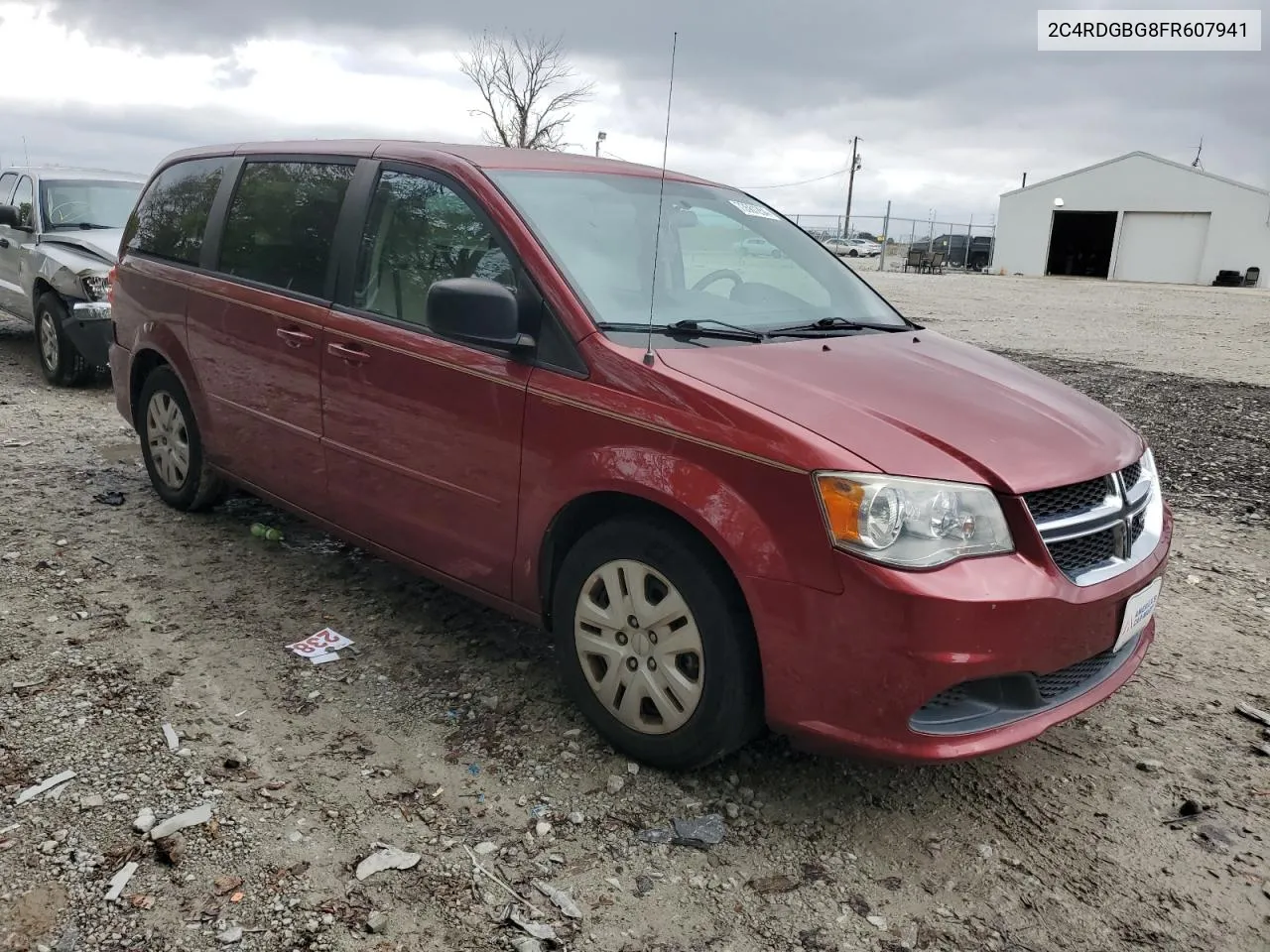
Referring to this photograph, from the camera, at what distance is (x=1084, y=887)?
8.46 ft

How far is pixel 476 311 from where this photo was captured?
295cm

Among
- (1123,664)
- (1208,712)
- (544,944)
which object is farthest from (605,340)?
(1208,712)

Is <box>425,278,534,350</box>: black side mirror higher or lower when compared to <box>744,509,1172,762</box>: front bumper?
higher

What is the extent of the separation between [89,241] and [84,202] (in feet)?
3.22

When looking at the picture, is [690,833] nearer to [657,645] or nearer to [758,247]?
[657,645]

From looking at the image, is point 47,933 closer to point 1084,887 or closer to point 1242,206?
point 1084,887

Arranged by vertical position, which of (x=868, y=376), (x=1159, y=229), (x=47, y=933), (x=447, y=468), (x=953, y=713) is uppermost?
(x=1159, y=229)

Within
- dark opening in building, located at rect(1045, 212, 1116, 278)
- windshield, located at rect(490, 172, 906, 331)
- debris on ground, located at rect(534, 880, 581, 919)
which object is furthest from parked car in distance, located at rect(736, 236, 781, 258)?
dark opening in building, located at rect(1045, 212, 1116, 278)

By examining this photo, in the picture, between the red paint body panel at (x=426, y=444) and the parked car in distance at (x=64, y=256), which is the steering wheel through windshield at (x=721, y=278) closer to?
the red paint body panel at (x=426, y=444)

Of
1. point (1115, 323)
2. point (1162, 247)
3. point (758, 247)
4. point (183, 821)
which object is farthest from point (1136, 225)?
point (183, 821)

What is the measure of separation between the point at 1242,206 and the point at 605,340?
135 feet

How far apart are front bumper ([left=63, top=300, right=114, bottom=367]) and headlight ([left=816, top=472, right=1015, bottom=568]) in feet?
23.6

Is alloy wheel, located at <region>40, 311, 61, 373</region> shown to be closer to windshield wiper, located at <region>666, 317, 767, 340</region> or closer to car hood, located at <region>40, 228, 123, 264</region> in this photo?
car hood, located at <region>40, 228, 123, 264</region>

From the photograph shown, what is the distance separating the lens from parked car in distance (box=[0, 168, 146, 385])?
7902 mm
